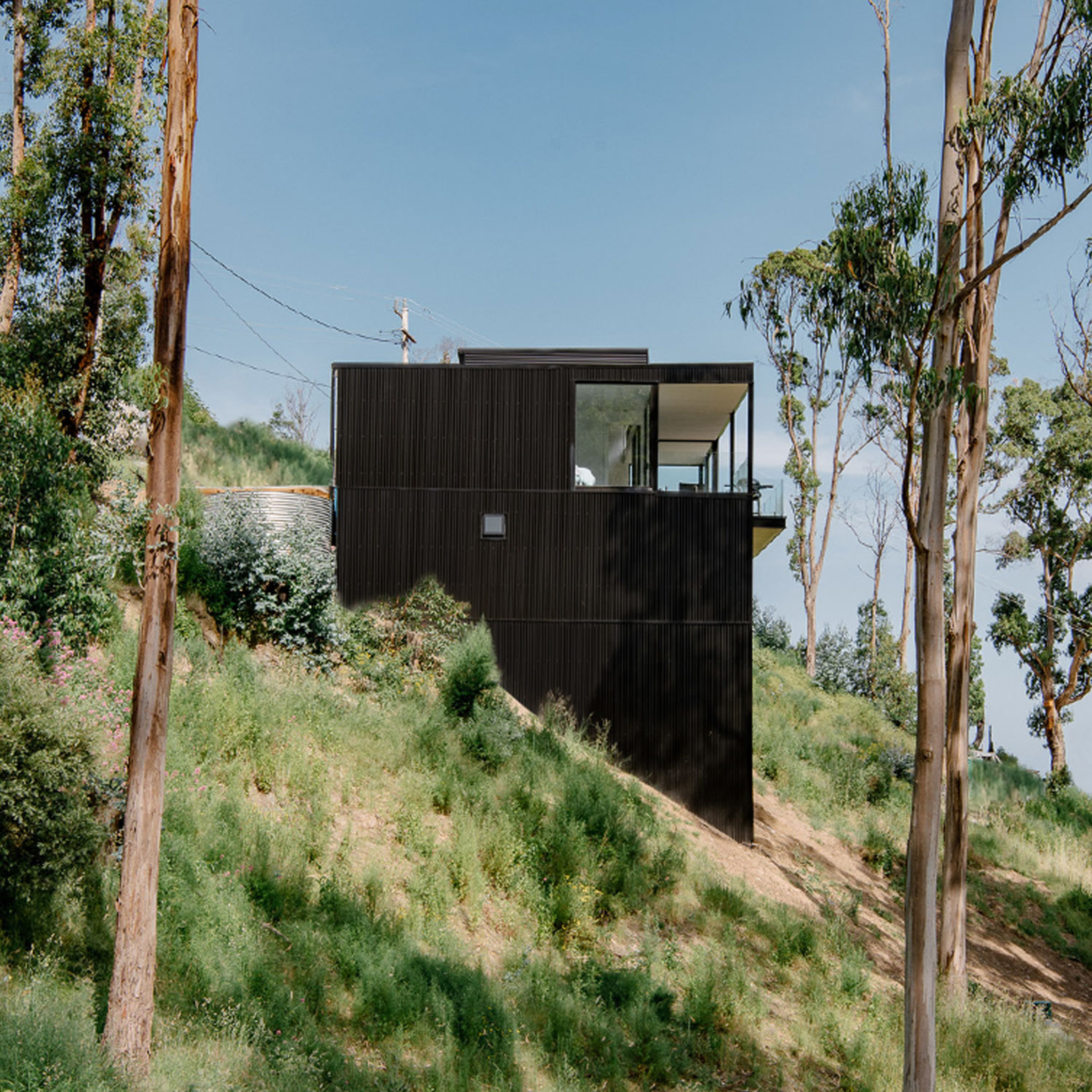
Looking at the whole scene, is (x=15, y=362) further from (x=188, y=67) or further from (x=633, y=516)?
(x=633, y=516)

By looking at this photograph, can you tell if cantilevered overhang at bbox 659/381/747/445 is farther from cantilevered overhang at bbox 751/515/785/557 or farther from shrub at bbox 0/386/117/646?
shrub at bbox 0/386/117/646

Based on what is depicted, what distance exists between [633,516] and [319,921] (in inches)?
356

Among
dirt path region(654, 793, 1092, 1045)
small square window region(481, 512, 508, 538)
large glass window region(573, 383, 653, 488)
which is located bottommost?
dirt path region(654, 793, 1092, 1045)

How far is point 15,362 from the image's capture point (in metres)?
14.3

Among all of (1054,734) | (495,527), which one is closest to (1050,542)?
(1054,734)

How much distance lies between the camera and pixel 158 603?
7605mm

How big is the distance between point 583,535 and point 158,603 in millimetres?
9848

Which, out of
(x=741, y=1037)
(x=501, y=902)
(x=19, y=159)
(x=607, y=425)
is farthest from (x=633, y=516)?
(x=19, y=159)

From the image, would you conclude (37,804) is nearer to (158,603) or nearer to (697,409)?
(158,603)

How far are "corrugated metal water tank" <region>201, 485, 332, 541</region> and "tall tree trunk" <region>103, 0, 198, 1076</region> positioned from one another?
343 inches

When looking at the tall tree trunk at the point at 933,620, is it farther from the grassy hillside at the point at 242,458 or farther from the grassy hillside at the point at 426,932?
the grassy hillside at the point at 242,458

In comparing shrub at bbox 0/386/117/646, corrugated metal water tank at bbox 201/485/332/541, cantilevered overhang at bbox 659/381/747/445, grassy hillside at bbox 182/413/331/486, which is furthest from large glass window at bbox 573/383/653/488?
grassy hillside at bbox 182/413/331/486

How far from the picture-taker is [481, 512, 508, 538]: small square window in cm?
1688

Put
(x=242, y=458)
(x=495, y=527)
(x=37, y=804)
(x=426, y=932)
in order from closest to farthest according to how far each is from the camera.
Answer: (x=37, y=804) < (x=426, y=932) < (x=495, y=527) < (x=242, y=458)
